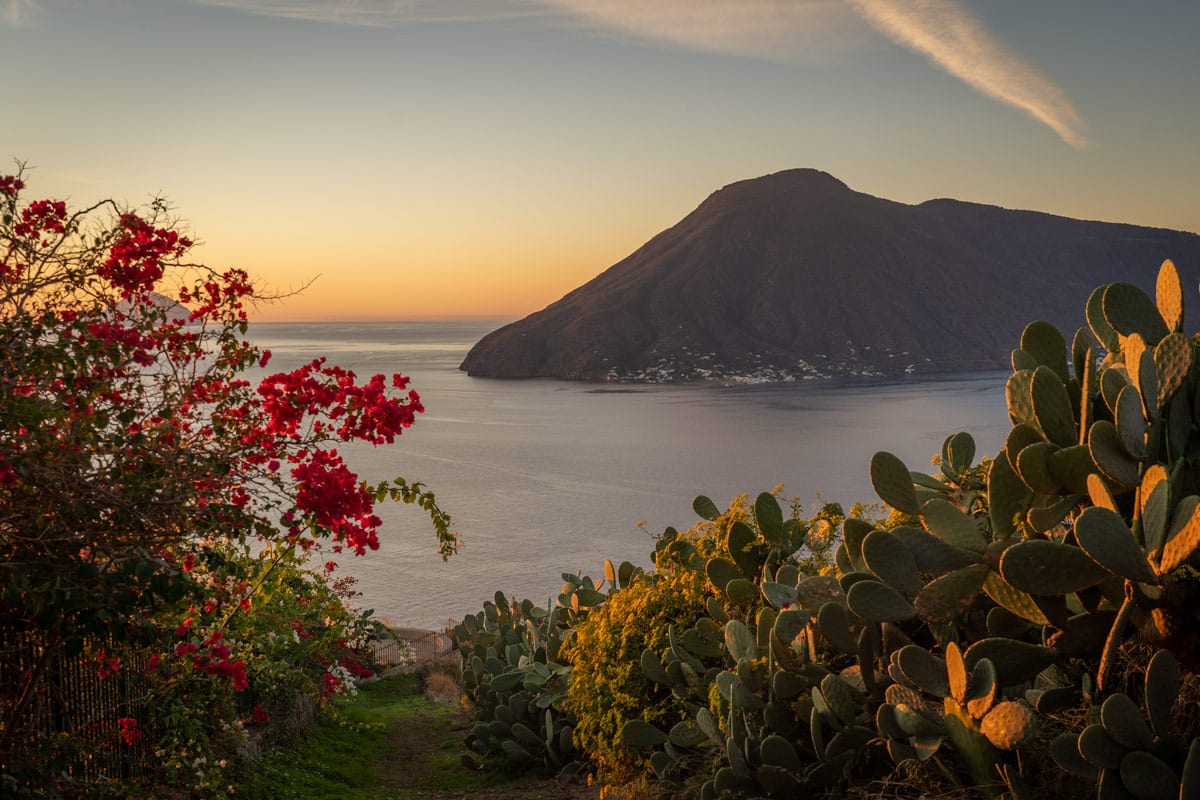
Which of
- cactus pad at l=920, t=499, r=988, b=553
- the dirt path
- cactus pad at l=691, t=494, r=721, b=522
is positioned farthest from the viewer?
cactus pad at l=691, t=494, r=721, b=522

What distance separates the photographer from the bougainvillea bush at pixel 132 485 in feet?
13.8

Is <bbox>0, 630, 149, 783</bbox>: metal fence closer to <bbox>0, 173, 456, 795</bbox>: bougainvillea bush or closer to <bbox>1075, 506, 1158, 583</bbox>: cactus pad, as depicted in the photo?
<bbox>0, 173, 456, 795</bbox>: bougainvillea bush

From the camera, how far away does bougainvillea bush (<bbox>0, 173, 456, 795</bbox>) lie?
165 inches

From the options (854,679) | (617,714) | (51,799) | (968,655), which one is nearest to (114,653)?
(51,799)

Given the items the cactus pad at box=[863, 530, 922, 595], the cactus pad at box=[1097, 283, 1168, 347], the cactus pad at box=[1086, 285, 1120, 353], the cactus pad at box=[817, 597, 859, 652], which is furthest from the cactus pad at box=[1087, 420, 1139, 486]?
the cactus pad at box=[817, 597, 859, 652]

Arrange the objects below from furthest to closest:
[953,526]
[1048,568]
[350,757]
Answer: [350,757], [953,526], [1048,568]

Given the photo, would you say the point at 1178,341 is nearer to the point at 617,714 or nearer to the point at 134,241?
the point at 617,714

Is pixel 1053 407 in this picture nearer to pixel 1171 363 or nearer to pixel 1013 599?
pixel 1171 363

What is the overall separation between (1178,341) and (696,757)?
4283 mm

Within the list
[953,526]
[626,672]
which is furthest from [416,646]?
[953,526]

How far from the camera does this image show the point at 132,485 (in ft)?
14.9

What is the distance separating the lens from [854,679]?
212 inches

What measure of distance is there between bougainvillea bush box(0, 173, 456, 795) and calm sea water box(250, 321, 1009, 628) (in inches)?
1595

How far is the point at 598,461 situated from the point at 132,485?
8754 centimetres
